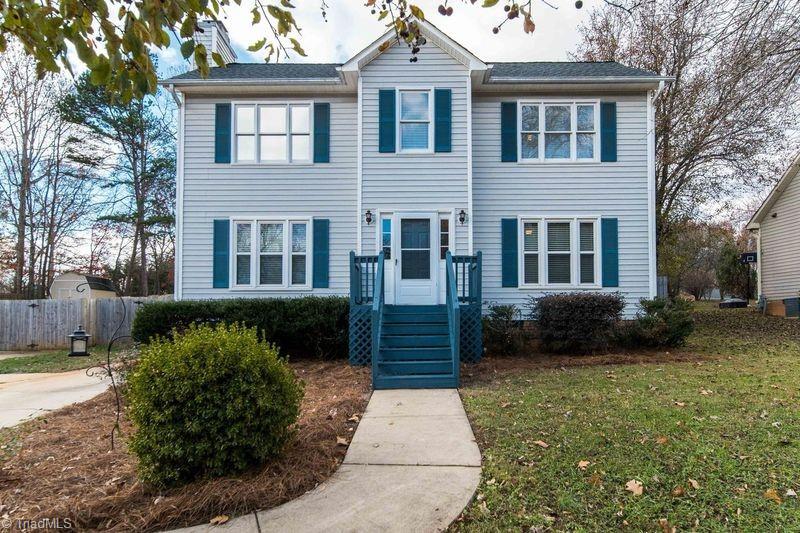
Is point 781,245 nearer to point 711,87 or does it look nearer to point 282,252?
point 711,87

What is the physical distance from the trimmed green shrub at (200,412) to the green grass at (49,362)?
6.43 m

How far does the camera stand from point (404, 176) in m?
9.47

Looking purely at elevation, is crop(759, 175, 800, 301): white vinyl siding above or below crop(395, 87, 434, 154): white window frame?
below

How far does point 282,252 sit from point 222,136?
117 inches

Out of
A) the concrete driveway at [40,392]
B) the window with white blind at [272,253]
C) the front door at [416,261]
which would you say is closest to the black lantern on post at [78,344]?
the concrete driveway at [40,392]

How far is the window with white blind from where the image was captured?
32.3 ft

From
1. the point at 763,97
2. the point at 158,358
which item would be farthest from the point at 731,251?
the point at 158,358

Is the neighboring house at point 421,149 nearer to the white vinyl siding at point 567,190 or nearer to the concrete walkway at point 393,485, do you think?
the white vinyl siding at point 567,190

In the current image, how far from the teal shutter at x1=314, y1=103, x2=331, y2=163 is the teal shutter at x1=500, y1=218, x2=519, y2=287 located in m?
4.34

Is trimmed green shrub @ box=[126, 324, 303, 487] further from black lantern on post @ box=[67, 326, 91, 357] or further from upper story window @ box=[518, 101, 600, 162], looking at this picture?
upper story window @ box=[518, 101, 600, 162]

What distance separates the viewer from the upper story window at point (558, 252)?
390 inches

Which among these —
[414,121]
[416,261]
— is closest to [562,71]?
[414,121]

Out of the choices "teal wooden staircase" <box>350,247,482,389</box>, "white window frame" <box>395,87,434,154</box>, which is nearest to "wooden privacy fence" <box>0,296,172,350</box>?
"teal wooden staircase" <box>350,247,482,389</box>
